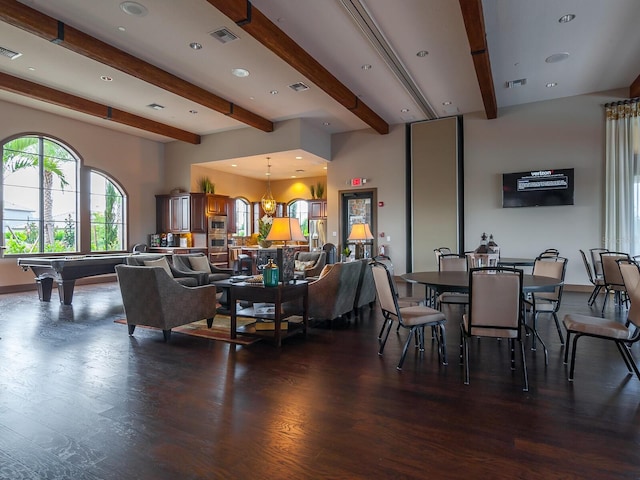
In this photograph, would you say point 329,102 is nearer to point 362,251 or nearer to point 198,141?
point 362,251

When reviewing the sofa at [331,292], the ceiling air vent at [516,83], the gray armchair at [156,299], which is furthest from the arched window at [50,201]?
the ceiling air vent at [516,83]

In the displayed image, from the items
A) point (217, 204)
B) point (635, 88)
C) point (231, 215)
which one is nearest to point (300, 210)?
point (231, 215)

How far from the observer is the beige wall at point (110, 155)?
794 centimetres

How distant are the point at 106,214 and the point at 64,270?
4.14 meters

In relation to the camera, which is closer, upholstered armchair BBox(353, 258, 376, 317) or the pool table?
upholstered armchair BBox(353, 258, 376, 317)

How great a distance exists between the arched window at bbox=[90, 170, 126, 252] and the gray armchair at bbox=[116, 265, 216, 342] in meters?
6.28

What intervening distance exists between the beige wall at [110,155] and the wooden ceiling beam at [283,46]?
6.53m

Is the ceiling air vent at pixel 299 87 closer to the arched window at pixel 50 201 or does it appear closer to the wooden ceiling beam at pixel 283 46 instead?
the wooden ceiling beam at pixel 283 46

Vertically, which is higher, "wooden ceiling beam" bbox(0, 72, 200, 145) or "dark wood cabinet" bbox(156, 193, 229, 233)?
"wooden ceiling beam" bbox(0, 72, 200, 145)

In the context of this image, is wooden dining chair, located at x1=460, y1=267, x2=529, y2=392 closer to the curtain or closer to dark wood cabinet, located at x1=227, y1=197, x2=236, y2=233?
the curtain

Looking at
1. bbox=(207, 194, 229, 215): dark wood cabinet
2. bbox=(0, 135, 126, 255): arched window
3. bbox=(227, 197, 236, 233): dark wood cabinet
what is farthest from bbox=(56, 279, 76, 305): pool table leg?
bbox=(227, 197, 236, 233): dark wood cabinet

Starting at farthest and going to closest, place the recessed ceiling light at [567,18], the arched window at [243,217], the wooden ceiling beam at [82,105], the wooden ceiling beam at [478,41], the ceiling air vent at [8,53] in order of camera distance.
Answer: the arched window at [243,217], the wooden ceiling beam at [82,105], the ceiling air vent at [8,53], the recessed ceiling light at [567,18], the wooden ceiling beam at [478,41]

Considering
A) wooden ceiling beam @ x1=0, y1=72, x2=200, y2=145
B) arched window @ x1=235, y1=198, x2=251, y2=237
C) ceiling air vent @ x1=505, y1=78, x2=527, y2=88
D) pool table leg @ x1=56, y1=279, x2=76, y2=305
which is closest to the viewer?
pool table leg @ x1=56, y1=279, x2=76, y2=305

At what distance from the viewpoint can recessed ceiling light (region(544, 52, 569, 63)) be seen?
5.89m
